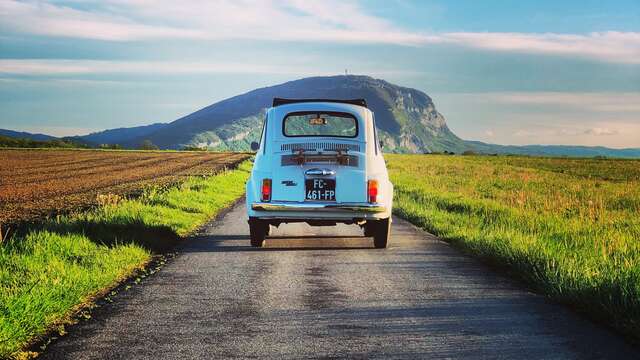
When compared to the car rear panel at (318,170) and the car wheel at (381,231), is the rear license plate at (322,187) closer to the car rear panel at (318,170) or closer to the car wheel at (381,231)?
the car rear panel at (318,170)

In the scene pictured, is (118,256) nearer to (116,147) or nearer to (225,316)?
(225,316)

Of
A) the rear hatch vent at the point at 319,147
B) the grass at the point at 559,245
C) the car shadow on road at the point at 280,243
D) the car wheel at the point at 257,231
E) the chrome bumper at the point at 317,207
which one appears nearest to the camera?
the grass at the point at 559,245

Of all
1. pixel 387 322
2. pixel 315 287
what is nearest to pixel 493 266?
pixel 315 287

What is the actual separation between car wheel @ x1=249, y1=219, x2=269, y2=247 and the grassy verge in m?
1.51

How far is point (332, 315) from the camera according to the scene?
251 inches

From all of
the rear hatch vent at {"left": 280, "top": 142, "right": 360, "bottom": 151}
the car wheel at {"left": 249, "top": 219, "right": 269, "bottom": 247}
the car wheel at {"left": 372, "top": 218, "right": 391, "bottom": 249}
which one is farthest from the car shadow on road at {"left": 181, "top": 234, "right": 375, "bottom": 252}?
the rear hatch vent at {"left": 280, "top": 142, "right": 360, "bottom": 151}

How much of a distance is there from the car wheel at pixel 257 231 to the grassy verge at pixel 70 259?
151 centimetres

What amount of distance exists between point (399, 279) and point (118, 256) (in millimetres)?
3877

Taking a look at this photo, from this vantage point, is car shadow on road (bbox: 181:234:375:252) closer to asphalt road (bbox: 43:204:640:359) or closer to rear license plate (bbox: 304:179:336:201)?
asphalt road (bbox: 43:204:640:359)

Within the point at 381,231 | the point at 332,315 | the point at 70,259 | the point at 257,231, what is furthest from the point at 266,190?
the point at 332,315

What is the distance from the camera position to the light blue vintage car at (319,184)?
10.4 m

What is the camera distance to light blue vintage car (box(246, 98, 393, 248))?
10.4 meters

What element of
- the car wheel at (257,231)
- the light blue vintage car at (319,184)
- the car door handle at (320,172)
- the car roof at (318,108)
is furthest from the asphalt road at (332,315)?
the car roof at (318,108)

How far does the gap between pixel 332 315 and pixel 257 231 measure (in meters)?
4.72
